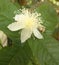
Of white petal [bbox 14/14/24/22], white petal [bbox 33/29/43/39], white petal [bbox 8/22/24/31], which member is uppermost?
white petal [bbox 14/14/24/22]

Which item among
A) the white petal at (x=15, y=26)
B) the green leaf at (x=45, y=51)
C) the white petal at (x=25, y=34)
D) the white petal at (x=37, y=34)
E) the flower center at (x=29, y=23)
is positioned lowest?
the green leaf at (x=45, y=51)

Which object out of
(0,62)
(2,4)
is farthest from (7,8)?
(0,62)

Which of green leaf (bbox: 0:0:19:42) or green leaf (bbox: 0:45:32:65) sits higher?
green leaf (bbox: 0:0:19:42)

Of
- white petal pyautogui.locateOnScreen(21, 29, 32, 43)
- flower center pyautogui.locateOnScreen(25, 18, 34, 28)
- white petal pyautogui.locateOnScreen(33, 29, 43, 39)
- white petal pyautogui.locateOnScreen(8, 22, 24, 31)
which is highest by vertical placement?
white petal pyautogui.locateOnScreen(8, 22, 24, 31)

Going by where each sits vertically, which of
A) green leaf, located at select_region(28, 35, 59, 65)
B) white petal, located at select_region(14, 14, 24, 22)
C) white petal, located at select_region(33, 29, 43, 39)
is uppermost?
white petal, located at select_region(14, 14, 24, 22)

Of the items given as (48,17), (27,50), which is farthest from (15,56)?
(48,17)

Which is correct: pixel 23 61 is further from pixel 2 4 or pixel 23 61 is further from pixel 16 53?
pixel 2 4

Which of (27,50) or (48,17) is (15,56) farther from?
(48,17)

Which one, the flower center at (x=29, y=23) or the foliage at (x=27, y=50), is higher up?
the flower center at (x=29, y=23)

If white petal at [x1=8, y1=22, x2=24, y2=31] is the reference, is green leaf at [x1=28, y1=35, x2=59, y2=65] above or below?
below
